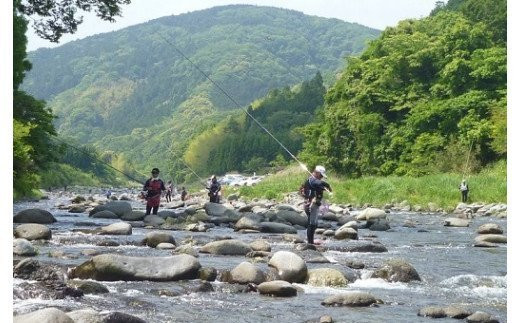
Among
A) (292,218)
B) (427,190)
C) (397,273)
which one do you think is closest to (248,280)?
(397,273)

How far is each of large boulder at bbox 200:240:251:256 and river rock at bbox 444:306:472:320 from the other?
5.74 meters

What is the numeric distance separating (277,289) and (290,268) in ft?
3.82

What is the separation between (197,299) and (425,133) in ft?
137

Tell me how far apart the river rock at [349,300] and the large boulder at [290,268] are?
1.57 meters

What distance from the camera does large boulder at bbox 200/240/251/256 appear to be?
1304cm

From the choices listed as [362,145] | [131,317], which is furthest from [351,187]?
[131,317]

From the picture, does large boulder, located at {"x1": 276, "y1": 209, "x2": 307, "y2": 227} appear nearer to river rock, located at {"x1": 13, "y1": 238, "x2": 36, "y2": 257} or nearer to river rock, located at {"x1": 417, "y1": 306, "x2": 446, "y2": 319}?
river rock, located at {"x1": 13, "y1": 238, "x2": 36, "y2": 257}

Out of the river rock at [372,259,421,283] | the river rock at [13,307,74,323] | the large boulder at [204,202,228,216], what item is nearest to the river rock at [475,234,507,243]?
the river rock at [372,259,421,283]

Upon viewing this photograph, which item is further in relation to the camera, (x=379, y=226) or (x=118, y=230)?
(x=379, y=226)

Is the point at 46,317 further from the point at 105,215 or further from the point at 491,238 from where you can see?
the point at 105,215

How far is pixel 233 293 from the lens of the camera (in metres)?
9.02

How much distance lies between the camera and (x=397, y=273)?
34.4 feet

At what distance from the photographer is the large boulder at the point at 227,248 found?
13.0 m

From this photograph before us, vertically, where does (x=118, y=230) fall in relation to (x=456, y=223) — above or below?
above
